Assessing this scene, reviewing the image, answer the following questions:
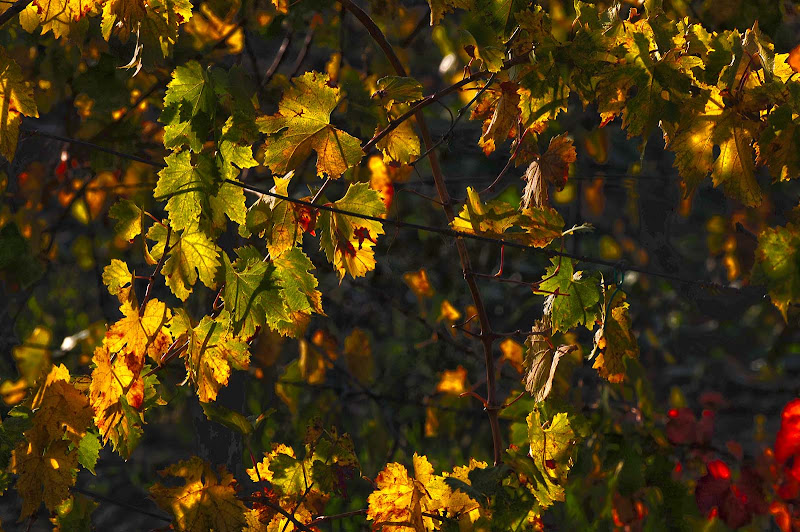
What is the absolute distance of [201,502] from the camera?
3.77 feet

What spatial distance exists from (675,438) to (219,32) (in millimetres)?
1399

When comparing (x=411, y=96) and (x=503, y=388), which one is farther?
(x=503, y=388)

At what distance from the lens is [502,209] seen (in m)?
1.01

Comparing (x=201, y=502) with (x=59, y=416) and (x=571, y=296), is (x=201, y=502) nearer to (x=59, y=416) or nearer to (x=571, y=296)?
(x=59, y=416)

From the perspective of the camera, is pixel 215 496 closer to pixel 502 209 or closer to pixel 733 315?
pixel 502 209

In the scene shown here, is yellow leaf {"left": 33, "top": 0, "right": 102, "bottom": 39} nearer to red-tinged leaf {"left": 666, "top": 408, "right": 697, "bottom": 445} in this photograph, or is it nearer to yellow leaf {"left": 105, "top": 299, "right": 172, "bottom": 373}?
yellow leaf {"left": 105, "top": 299, "right": 172, "bottom": 373}

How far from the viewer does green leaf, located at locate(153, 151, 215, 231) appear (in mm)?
918

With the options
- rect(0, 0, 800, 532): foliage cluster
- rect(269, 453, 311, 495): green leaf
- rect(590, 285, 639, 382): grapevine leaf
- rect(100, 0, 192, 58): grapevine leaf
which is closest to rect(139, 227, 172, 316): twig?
rect(0, 0, 800, 532): foliage cluster

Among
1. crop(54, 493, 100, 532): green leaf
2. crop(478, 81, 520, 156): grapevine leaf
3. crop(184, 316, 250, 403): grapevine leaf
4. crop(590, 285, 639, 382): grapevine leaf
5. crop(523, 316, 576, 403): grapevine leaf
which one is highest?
crop(478, 81, 520, 156): grapevine leaf

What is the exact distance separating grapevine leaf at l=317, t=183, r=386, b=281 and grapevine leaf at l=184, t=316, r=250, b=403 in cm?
14

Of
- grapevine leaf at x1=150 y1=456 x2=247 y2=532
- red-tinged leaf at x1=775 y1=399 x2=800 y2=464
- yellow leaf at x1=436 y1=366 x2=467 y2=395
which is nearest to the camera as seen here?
grapevine leaf at x1=150 y1=456 x2=247 y2=532

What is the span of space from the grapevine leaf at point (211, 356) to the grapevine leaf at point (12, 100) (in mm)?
275

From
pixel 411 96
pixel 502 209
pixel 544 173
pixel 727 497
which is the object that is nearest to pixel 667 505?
pixel 727 497

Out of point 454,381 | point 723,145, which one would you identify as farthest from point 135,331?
point 454,381
